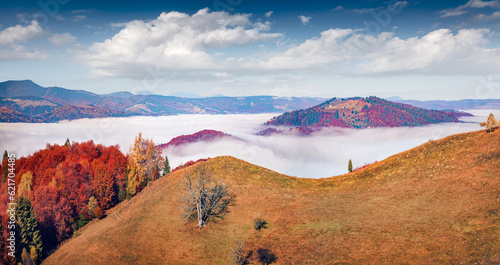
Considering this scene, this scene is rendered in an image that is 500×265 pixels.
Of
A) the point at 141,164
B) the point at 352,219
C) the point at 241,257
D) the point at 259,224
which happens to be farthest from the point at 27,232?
the point at 352,219

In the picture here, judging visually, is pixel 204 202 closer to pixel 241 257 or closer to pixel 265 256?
pixel 241 257

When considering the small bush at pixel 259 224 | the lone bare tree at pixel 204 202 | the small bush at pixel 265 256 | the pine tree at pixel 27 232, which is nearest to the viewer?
the small bush at pixel 265 256

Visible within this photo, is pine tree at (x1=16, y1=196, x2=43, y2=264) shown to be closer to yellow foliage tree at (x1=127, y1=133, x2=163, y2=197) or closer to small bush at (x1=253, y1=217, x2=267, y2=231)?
yellow foliage tree at (x1=127, y1=133, x2=163, y2=197)

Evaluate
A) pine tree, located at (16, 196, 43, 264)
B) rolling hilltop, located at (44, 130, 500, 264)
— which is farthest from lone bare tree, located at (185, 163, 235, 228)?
pine tree, located at (16, 196, 43, 264)

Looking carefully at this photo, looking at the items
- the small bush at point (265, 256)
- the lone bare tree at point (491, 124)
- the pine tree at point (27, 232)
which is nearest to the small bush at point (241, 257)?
the small bush at point (265, 256)

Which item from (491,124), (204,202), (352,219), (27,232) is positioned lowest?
(27,232)

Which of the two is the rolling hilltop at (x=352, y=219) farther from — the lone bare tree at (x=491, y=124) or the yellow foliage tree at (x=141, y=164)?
the yellow foliage tree at (x=141, y=164)

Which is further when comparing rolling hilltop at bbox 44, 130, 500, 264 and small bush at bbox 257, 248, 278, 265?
small bush at bbox 257, 248, 278, 265
